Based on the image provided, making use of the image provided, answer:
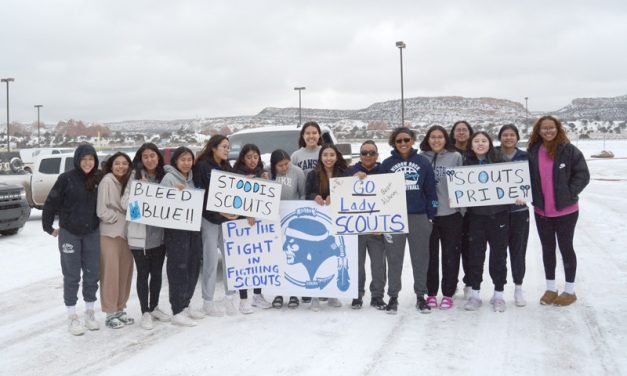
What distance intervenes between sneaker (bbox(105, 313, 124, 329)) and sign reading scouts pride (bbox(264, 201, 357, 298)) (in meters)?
A: 1.56

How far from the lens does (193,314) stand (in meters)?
5.80

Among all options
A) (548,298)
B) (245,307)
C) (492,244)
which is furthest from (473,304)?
(245,307)

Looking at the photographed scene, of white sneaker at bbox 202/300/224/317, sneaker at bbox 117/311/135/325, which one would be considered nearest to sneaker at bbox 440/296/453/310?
white sneaker at bbox 202/300/224/317

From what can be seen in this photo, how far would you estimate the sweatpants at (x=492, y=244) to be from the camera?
5.89 m

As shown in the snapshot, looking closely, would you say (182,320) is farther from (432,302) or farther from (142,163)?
Answer: (432,302)

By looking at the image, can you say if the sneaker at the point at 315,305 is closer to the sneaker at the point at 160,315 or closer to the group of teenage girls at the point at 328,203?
the group of teenage girls at the point at 328,203

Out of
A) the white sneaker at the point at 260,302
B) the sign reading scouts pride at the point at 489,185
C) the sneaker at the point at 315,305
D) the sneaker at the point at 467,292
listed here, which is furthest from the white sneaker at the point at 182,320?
the sneaker at the point at 467,292

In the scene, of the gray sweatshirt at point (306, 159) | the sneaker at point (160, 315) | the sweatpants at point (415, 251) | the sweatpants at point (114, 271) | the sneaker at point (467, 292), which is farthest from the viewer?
the gray sweatshirt at point (306, 159)

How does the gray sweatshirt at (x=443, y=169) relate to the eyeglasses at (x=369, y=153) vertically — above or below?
below

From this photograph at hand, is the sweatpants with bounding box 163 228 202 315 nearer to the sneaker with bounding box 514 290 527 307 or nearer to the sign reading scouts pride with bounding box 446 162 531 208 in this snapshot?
the sign reading scouts pride with bounding box 446 162 531 208

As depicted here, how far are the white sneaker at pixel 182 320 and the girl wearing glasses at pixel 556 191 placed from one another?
3780 mm

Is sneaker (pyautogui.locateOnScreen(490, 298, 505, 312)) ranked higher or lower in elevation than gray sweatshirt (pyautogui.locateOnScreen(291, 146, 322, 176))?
lower

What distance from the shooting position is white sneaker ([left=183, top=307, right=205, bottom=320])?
579cm

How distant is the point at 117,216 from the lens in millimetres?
5406
